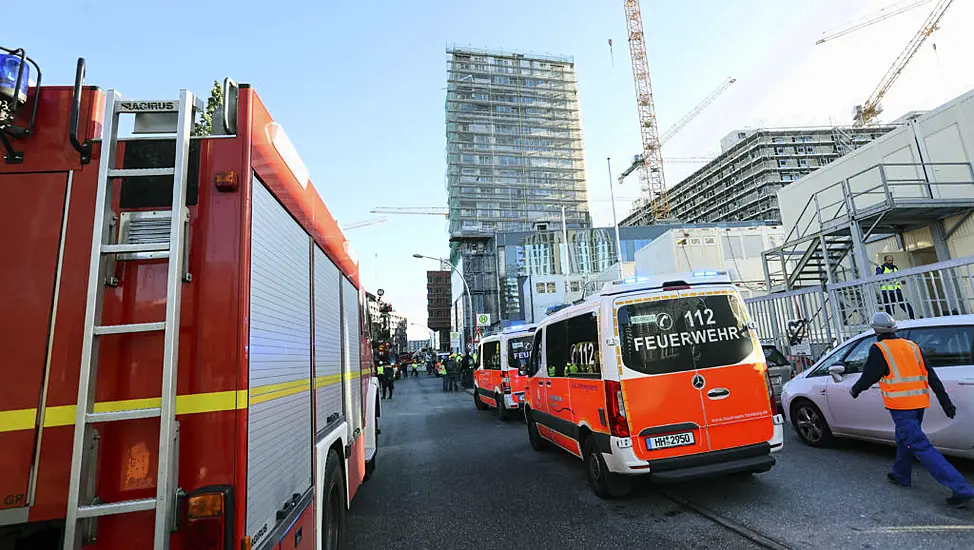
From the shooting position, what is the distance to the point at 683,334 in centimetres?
486

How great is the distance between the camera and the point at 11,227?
2.02 metres

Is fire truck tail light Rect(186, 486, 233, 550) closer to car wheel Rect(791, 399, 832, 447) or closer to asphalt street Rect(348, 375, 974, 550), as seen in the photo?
asphalt street Rect(348, 375, 974, 550)

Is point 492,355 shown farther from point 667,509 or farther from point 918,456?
point 918,456

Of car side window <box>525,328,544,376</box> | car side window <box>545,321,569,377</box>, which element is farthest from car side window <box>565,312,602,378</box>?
car side window <box>525,328,544,376</box>

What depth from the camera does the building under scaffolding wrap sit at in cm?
7606

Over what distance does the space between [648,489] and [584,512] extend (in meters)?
1.00

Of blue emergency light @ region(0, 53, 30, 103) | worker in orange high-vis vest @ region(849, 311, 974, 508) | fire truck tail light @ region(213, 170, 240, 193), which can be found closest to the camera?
blue emergency light @ region(0, 53, 30, 103)

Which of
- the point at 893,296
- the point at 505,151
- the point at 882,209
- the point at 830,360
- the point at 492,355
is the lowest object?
the point at 830,360

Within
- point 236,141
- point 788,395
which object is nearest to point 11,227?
point 236,141

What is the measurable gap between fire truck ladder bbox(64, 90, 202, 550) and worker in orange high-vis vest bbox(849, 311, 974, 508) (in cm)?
591

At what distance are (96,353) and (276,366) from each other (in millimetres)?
798

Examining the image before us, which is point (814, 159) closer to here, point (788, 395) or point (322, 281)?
point (788, 395)

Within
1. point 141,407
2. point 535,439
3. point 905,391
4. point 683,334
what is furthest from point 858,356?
point 141,407

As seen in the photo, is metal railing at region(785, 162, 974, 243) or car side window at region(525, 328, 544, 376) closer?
car side window at region(525, 328, 544, 376)
